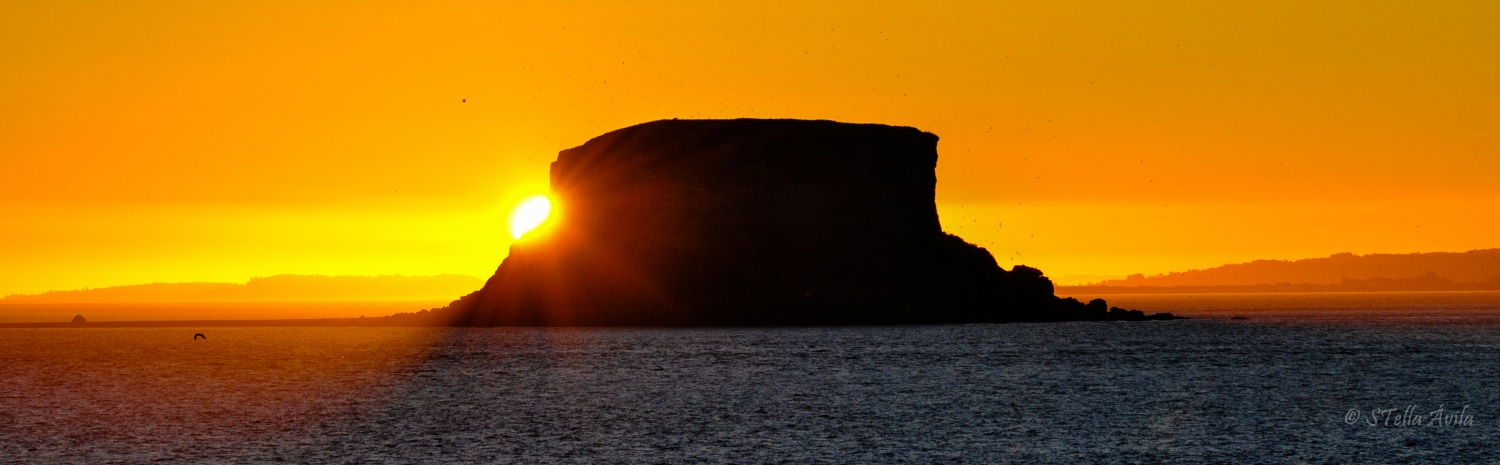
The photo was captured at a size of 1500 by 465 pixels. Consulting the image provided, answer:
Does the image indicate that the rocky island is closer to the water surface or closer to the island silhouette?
the island silhouette

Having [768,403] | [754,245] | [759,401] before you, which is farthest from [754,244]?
[768,403]

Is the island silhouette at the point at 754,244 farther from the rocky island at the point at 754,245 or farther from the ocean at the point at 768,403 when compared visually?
the ocean at the point at 768,403

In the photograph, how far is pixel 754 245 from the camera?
125 m

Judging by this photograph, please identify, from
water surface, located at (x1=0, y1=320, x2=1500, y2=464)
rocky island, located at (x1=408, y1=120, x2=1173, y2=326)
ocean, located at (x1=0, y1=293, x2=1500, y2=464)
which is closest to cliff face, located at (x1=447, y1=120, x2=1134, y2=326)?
rocky island, located at (x1=408, y1=120, x2=1173, y2=326)

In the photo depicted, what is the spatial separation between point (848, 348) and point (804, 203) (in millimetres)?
43142

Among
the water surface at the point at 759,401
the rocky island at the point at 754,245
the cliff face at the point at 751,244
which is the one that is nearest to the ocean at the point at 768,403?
the water surface at the point at 759,401

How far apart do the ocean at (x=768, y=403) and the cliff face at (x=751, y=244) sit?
28.1 meters

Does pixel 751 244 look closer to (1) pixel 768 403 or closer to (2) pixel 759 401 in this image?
(2) pixel 759 401

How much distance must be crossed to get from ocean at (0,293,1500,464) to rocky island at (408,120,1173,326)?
27.9m

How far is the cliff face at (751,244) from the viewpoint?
403ft

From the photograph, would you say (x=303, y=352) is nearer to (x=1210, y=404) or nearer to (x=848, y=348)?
(x=848, y=348)

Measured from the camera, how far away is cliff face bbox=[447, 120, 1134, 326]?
4830 inches

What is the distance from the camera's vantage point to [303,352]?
306 ft

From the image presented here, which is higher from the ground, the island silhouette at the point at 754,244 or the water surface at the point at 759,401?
the island silhouette at the point at 754,244
